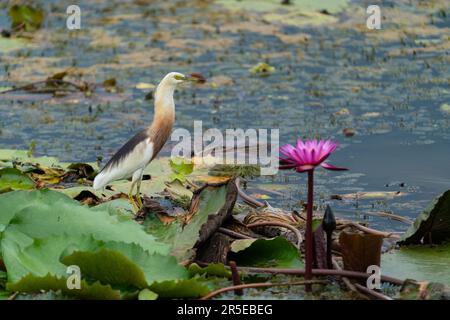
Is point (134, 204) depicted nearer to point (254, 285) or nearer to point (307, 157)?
point (254, 285)

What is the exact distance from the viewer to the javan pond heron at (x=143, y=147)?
592 cm

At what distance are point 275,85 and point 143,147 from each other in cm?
431

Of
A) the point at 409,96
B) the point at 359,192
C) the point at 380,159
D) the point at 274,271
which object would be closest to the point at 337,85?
the point at 409,96

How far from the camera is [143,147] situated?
600 cm

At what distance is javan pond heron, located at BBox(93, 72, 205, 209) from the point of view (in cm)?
592

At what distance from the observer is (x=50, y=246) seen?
4.03 meters

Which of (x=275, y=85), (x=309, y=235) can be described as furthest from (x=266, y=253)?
(x=275, y=85)

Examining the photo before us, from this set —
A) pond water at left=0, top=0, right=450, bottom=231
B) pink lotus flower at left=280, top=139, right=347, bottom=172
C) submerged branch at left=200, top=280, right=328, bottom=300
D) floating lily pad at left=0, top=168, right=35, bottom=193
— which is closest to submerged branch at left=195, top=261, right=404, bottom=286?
submerged branch at left=200, top=280, right=328, bottom=300

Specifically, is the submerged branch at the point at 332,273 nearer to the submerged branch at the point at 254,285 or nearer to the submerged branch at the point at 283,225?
the submerged branch at the point at 254,285

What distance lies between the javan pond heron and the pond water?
3.17 ft

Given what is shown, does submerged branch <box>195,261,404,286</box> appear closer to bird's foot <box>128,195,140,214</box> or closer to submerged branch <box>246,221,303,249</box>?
submerged branch <box>246,221,303,249</box>
